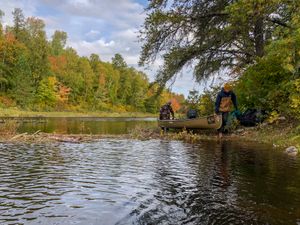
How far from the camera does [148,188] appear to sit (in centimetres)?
727

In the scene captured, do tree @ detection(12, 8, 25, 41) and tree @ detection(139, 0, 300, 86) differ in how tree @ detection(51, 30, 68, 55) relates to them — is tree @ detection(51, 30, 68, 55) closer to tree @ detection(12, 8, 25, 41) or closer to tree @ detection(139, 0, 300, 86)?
tree @ detection(12, 8, 25, 41)

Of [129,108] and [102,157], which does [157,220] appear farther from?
[129,108]

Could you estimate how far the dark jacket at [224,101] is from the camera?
17.2 metres

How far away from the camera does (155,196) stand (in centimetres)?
661

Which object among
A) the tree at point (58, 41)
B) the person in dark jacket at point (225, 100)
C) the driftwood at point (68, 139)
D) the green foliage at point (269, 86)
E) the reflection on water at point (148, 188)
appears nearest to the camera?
the reflection on water at point (148, 188)

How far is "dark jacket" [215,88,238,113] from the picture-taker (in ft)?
56.3

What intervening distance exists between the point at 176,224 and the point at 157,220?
0.31 m

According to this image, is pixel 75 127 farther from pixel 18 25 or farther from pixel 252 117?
pixel 18 25

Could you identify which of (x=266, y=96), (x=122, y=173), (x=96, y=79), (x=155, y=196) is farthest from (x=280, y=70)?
(x=96, y=79)

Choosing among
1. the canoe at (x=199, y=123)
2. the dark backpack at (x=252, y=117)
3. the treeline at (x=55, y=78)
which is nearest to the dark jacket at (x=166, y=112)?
the canoe at (x=199, y=123)

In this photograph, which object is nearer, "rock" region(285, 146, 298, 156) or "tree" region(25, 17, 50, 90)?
"rock" region(285, 146, 298, 156)

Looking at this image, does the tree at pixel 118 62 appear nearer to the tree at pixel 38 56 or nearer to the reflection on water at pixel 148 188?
the tree at pixel 38 56

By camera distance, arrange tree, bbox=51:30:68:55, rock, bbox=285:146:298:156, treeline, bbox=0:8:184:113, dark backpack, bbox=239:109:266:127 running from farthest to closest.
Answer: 1. tree, bbox=51:30:68:55
2. treeline, bbox=0:8:184:113
3. dark backpack, bbox=239:109:266:127
4. rock, bbox=285:146:298:156

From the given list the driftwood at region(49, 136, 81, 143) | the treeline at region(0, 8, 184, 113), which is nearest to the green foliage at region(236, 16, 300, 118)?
the driftwood at region(49, 136, 81, 143)
